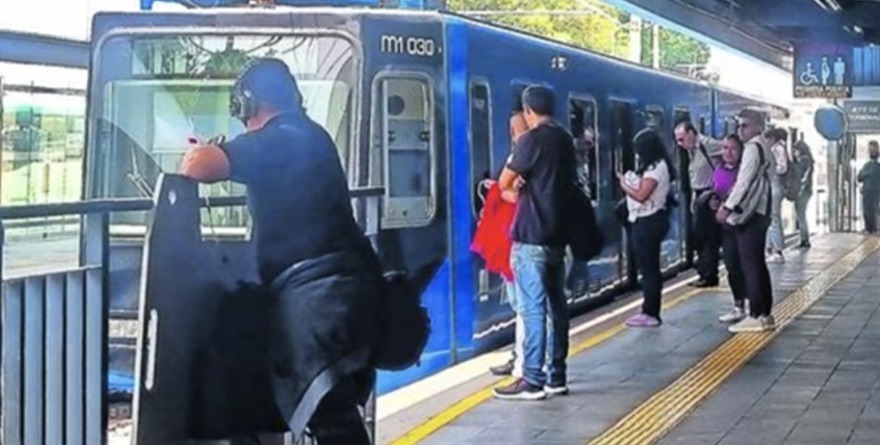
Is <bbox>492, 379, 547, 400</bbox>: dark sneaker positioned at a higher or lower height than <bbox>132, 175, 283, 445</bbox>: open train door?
lower

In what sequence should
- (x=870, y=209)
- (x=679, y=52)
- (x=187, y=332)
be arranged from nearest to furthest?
(x=187, y=332) < (x=870, y=209) < (x=679, y=52)

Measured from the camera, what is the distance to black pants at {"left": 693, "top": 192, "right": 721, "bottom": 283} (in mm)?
13633

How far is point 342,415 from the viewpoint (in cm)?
454

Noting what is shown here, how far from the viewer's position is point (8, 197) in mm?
13430

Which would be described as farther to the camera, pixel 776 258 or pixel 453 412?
pixel 776 258

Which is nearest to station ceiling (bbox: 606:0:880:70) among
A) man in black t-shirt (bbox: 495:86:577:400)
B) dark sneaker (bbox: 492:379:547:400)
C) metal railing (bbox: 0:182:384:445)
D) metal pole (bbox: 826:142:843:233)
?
metal pole (bbox: 826:142:843:233)

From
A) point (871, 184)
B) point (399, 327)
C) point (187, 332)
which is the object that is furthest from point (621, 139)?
point (871, 184)

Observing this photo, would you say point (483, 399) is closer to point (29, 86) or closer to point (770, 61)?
point (29, 86)

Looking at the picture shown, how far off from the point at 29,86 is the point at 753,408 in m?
6.58

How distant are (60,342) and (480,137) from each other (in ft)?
Answer: 19.5

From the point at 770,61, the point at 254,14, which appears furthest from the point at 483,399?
the point at 770,61

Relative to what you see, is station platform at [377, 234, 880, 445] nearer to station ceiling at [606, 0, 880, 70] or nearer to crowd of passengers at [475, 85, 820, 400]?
crowd of passengers at [475, 85, 820, 400]

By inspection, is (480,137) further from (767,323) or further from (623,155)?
(623,155)

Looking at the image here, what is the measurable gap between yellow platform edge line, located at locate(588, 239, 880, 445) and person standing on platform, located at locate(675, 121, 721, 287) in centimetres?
111
